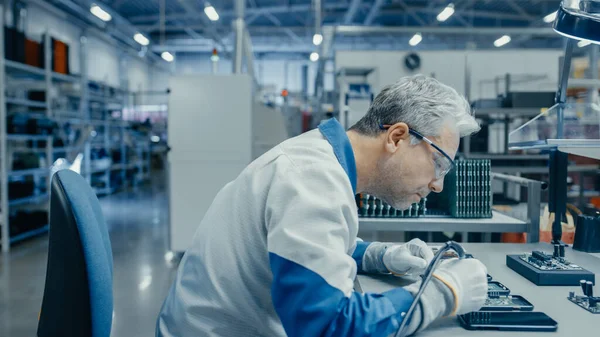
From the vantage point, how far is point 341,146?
99 cm

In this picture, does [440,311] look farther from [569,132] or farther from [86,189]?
[569,132]

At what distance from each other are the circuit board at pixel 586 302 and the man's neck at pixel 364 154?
0.57m

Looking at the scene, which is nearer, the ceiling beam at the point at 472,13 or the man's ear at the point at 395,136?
the man's ear at the point at 395,136

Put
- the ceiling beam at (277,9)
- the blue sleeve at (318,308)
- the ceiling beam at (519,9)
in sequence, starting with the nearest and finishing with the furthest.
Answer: the blue sleeve at (318,308) < the ceiling beam at (519,9) < the ceiling beam at (277,9)

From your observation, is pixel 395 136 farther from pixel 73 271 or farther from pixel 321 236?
pixel 73 271

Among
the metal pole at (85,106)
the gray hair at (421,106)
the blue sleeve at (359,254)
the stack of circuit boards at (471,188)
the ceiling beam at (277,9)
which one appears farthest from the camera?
the ceiling beam at (277,9)

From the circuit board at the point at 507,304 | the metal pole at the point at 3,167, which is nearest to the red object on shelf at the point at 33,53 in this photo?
the metal pole at the point at 3,167

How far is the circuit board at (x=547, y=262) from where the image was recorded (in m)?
1.27

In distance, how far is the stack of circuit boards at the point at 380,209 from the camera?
2.09 meters

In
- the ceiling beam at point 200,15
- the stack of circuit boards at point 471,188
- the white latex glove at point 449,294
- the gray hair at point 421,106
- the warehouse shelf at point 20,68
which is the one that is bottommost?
the white latex glove at point 449,294

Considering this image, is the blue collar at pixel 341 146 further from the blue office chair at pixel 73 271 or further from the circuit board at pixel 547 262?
the circuit board at pixel 547 262

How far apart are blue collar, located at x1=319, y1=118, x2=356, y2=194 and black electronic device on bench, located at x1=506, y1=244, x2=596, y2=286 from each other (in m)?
0.63

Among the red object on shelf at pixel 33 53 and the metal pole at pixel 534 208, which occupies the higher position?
the red object on shelf at pixel 33 53

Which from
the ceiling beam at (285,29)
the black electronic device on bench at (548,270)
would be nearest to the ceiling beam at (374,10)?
the ceiling beam at (285,29)
